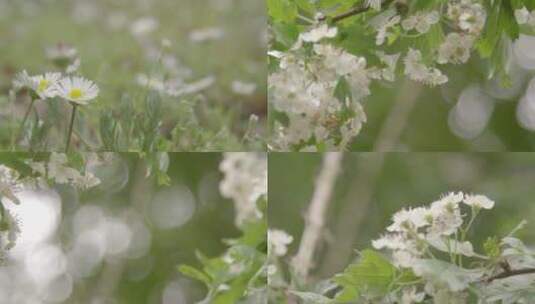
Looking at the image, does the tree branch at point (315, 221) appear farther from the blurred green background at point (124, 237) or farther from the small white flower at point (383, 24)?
the small white flower at point (383, 24)

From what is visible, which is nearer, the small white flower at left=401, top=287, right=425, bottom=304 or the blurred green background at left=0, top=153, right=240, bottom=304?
the small white flower at left=401, top=287, right=425, bottom=304

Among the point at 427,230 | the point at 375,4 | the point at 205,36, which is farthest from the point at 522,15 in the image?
the point at 205,36

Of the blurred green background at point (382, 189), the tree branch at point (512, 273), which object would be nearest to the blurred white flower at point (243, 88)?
the blurred green background at point (382, 189)

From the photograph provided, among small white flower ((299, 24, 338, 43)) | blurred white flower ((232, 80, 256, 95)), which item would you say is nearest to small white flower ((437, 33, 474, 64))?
small white flower ((299, 24, 338, 43))

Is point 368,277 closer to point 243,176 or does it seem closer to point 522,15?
point 522,15

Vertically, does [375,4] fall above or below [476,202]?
above

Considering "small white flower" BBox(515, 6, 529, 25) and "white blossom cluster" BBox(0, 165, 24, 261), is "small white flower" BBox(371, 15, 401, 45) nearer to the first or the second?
"small white flower" BBox(515, 6, 529, 25)

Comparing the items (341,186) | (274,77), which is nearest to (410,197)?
(341,186)
